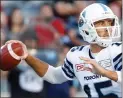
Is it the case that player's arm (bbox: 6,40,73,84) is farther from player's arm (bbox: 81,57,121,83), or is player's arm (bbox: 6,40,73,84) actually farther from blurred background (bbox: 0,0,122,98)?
blurred background (bbox: 0,0,122,98)

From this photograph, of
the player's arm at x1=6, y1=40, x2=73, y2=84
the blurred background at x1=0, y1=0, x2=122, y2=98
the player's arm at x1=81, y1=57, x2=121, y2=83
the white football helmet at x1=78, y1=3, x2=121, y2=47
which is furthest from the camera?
the blurred background at x1=0, y1=0, x2=122, y2=98

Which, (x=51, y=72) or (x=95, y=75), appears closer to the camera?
(x=95, y=75)

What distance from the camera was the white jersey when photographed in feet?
19.5

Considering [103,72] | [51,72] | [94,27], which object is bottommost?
[51,72]

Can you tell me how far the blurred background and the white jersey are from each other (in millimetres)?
2400

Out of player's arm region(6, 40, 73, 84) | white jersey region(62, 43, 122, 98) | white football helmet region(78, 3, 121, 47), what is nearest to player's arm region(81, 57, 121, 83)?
white jersey region(62, 43, 122, 98)

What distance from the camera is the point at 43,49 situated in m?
9.33

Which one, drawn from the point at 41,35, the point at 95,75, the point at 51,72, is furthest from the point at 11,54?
the point at 41,35

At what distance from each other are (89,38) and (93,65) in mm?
789

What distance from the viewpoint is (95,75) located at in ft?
19.8

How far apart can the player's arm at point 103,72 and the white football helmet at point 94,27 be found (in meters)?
0.47

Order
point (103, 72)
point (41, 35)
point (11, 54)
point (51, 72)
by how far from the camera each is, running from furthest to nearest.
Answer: point (41, 35) → point (51, 72) → point (11, 54) → point (103, 72)

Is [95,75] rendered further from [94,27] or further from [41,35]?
[41,35]

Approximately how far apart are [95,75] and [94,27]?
0.45 m
